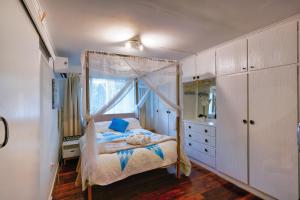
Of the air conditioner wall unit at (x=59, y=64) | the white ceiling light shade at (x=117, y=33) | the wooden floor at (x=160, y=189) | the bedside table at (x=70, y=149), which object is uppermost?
the white ceiling light shade at (x=117, y=33)

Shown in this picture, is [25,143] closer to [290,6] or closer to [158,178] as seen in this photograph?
[158,178]

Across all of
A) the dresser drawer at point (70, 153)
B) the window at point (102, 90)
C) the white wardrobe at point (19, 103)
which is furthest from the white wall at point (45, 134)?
the dresser drawer at point (70, 153)

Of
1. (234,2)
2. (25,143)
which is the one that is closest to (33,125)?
(25,143)

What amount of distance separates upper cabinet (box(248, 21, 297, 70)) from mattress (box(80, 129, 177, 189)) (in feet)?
6.29

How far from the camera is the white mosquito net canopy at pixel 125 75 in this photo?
2021mm

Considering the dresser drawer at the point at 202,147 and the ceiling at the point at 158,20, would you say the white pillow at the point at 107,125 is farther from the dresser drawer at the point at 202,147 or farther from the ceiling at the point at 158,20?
the ceiling at the point at 158,20

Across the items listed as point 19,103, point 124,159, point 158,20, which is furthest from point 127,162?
point 158,20

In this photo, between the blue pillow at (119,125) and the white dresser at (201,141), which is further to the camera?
the blue pillow at (119,125)

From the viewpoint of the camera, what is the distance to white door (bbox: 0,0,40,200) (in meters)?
0.87

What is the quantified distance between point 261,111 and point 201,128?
120 centimetres

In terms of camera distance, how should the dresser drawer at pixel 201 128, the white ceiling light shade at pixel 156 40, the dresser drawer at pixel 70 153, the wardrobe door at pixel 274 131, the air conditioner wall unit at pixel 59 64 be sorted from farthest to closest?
the dresser drawer at pixel 70 153
the dresser drawer at pixel 201 128
the air conditioner wall unit at pixel 59 64
the white ceiling light shade at pixel 156 40
the wardrobe door at pixel 274 131

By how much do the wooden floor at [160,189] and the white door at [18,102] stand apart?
992 mm

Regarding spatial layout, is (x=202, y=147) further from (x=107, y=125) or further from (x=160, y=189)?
(x=107, y=125)

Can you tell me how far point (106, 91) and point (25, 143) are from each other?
118 cm
